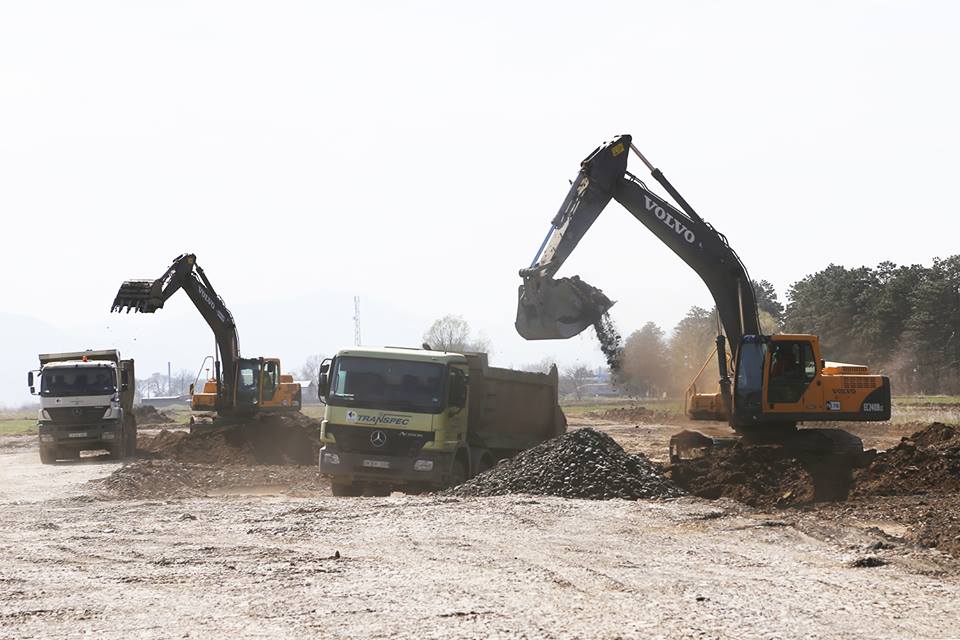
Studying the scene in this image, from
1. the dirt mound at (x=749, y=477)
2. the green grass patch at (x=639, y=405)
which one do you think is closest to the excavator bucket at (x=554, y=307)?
the dirt mound at (x=749, y=477)

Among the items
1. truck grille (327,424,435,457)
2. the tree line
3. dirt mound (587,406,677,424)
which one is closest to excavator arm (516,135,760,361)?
truck grille (327,424,435,457)

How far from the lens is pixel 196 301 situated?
→ 37.0 metres

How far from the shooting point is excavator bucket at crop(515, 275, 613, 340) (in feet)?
79.4

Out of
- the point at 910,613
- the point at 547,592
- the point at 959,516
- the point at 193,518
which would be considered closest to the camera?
the point at 910,613

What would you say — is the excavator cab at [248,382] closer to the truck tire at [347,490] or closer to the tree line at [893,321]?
the truck tire at [347,490]

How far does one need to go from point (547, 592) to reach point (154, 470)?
1871cm

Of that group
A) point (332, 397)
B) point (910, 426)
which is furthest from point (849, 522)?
point (910, 426)

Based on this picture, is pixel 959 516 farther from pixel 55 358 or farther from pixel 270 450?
pixel 55 358

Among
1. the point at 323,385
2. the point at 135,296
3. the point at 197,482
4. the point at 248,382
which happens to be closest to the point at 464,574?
the point at 323,385

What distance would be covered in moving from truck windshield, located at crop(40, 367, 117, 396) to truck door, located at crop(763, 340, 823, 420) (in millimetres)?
21436

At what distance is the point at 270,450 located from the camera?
37031 mm

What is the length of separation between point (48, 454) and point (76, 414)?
2.22m

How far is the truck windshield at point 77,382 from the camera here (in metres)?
36.0

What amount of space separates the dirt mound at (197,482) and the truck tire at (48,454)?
7.49 meters
